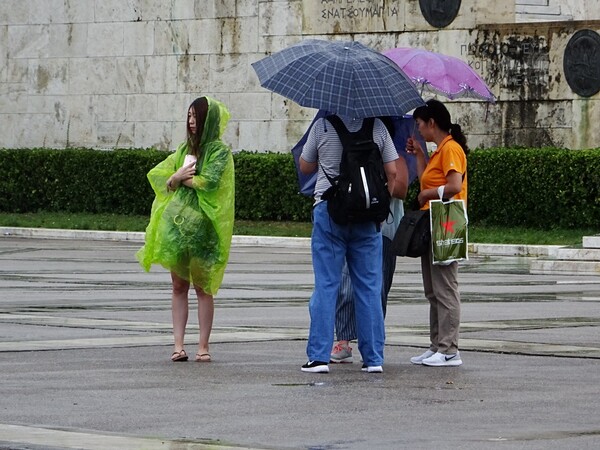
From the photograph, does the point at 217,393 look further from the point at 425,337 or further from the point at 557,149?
the point at 557,149

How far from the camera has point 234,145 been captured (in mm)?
30562

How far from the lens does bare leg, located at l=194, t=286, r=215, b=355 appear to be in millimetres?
10906

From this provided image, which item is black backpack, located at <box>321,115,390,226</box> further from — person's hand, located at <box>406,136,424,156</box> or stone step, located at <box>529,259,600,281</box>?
stone step, located at <box>529,259,600,281</box>

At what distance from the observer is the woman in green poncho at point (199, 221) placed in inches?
431

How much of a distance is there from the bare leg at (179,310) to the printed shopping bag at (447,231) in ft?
5.74

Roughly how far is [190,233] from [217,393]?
203 centimetres

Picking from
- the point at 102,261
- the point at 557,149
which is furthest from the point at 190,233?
the point at 557,149

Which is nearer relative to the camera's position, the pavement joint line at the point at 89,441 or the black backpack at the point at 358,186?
the pavement joint line at the point at 89,441

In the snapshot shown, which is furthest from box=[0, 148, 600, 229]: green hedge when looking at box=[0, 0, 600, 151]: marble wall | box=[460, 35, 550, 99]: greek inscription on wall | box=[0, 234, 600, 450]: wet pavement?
box=[0, 234, 600, 450]: wet pavement

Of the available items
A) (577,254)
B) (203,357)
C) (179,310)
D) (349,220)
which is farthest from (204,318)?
(577,254)

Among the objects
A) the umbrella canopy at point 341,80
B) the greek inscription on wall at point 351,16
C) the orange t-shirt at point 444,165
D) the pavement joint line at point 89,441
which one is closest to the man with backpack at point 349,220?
the umbrella canopy at point 341,80

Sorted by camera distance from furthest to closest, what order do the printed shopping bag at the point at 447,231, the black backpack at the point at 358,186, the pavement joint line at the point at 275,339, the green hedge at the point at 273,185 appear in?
the green hedge at the point at 273,185, the pavement joint line at the point at 275,339, the printed shopping bag at the point at 447,231, the black backpack at the point at 358,186

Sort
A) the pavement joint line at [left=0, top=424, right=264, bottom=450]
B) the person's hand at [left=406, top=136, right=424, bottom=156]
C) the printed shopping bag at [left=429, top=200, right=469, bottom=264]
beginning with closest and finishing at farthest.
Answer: the pavement joint line at [left=0, top=424, right=264, bottom=450] → the printed shopping bag at [left=429, top=200, right=469, bottom=264] → the person's hand at [left=406, top=136, right=424, bottom=156]

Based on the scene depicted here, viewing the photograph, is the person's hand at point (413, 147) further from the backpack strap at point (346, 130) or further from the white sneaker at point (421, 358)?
the white sneaker at point (421, 358)
